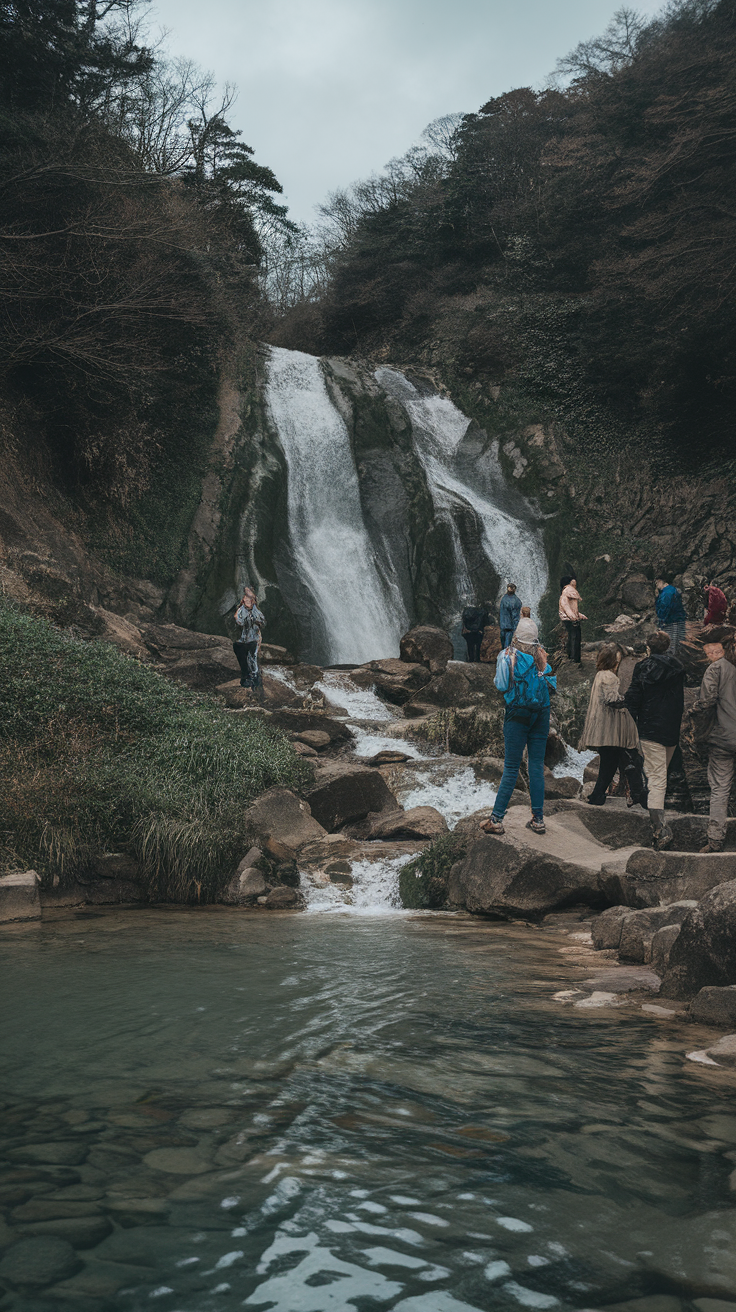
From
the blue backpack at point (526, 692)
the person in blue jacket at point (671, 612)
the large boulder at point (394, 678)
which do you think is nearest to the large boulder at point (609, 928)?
the blue backpack at point (526, 692)

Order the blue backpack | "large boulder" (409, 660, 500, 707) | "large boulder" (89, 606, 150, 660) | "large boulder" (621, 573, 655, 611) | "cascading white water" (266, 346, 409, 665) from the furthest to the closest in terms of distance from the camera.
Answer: "large boulder" (621, 573, 655, 611) → "cascading white water" (266, 346, 409, 665) → "large boulder" (409, 660, 500, 707) → "large boulder" (89, 606, 150, 660) → the blue backpack

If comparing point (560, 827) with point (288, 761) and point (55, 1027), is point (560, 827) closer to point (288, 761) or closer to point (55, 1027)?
point (288, 761)

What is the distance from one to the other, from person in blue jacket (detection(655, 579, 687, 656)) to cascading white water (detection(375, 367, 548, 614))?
30.2 feet

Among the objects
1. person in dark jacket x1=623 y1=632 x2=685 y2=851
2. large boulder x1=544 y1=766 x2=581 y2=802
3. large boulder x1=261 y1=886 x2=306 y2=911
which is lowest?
large boulder x1=261 y1=886 x2=306 y2=911

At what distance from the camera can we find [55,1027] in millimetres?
4715

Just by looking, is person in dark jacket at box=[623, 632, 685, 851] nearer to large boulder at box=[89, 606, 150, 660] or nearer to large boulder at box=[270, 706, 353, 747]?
large boulder at box=[270, 706, 353, 747]

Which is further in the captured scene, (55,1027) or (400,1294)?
(55,1027)

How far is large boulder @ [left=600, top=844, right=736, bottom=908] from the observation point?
6.56 metres

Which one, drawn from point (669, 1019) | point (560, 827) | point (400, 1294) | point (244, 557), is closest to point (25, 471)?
point (244, 557)

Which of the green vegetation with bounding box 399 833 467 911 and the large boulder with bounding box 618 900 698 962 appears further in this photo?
the green vegetation with bounding box 399 833 467 911

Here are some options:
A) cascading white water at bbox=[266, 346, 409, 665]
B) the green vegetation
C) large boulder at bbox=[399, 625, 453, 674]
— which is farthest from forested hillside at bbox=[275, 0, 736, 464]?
the green vegetation

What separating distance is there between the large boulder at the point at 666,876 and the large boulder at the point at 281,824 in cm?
364

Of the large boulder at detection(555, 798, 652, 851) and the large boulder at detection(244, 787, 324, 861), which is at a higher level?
the large boulder at detection(555, 798, 652, 851)

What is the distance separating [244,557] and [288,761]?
→ 11.5m
